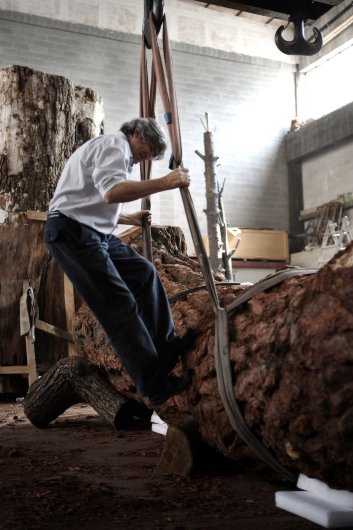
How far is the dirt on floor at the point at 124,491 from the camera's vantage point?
2.04 metres

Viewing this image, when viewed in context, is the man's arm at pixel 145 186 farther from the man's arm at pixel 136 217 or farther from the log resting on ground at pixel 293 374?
the man's arm at pixel 136 217

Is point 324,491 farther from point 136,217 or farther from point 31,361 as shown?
point 31,361

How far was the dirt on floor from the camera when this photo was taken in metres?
2.04

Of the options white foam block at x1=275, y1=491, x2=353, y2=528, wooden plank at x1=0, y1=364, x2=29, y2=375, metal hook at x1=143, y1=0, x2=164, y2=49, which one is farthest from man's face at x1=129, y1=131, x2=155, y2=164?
wooden plank at x1=0, y1=364, x2=29, y2=375

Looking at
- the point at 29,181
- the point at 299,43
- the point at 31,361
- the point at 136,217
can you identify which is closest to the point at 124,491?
the point at 136,217

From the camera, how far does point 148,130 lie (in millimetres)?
3258

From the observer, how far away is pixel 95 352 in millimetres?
4426

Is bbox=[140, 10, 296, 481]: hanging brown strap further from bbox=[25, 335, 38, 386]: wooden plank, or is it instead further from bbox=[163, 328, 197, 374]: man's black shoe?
bbox=[25, 335, 38, 386]: wooden plank

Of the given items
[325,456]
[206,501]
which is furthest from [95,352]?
[325,456]

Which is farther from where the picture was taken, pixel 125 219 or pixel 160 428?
pixel 160 428

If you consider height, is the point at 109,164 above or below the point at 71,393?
above

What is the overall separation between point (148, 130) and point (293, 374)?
1682 millimetres

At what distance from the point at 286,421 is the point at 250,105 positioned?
1615 centimetres

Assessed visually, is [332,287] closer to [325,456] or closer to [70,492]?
[325,456]
